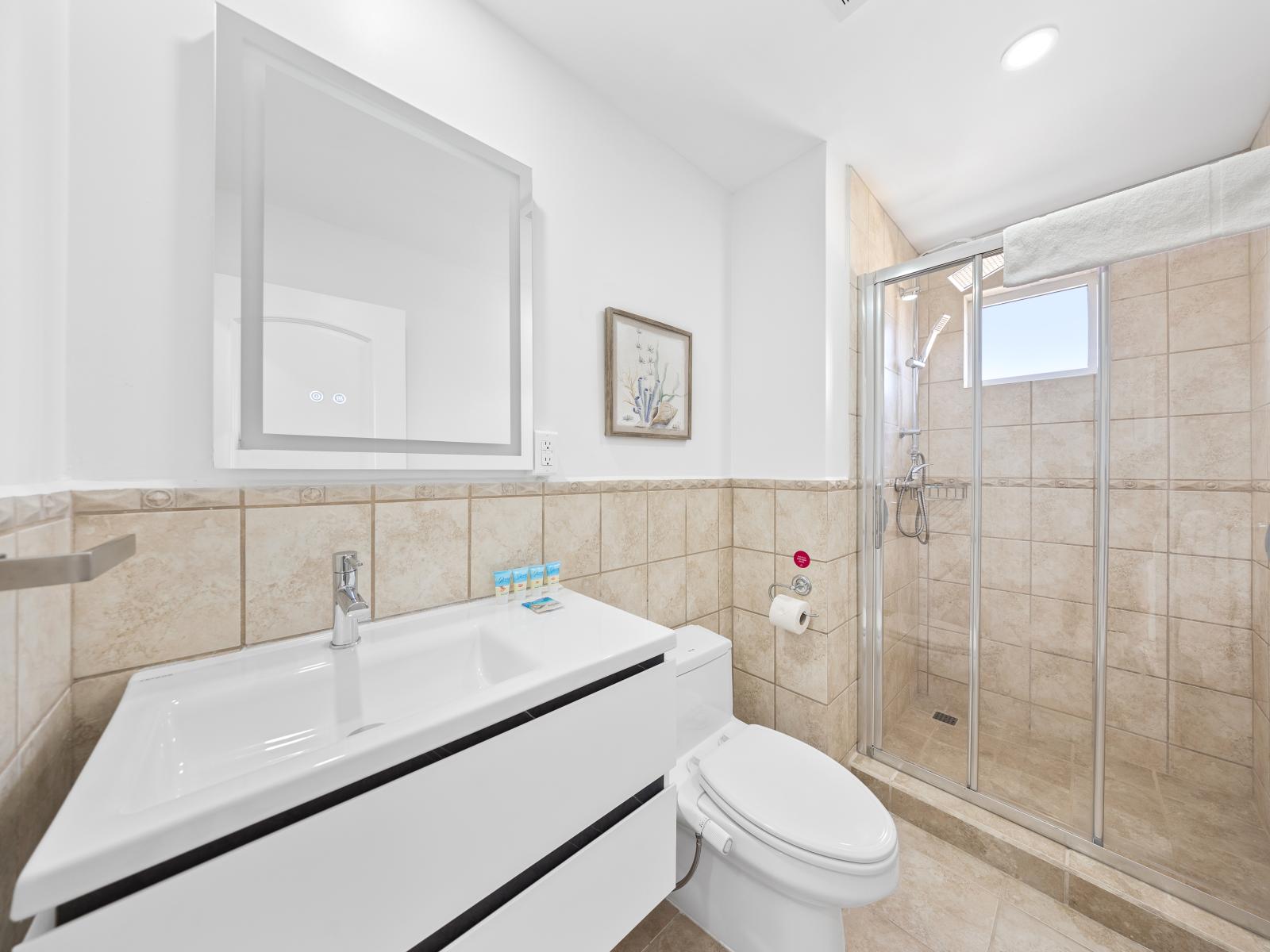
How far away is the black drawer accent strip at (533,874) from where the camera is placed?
0.62 meters

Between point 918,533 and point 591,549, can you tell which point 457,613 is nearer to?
point 591,549

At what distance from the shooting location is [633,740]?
83cm

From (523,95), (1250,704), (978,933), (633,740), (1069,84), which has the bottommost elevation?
(978,933)

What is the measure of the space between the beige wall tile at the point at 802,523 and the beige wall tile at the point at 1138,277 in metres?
1.01

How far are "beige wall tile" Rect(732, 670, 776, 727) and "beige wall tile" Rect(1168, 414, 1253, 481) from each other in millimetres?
1388

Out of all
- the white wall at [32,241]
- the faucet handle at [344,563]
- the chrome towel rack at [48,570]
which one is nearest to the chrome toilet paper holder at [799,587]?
the faucet handle at [344,563]

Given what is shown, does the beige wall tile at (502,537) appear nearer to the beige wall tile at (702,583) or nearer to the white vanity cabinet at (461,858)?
the white vanity cabinet at (461,858)

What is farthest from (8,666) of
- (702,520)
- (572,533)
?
(702,520)

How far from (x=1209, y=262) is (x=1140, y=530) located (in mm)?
768

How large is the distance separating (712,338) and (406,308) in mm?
1118

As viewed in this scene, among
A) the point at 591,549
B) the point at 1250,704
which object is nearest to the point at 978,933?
the point at 1250,704

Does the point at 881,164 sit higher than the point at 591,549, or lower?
Answer: higher

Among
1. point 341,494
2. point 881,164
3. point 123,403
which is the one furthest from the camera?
point 881,164

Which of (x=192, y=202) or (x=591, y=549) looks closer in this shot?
(x=192, y=202)
